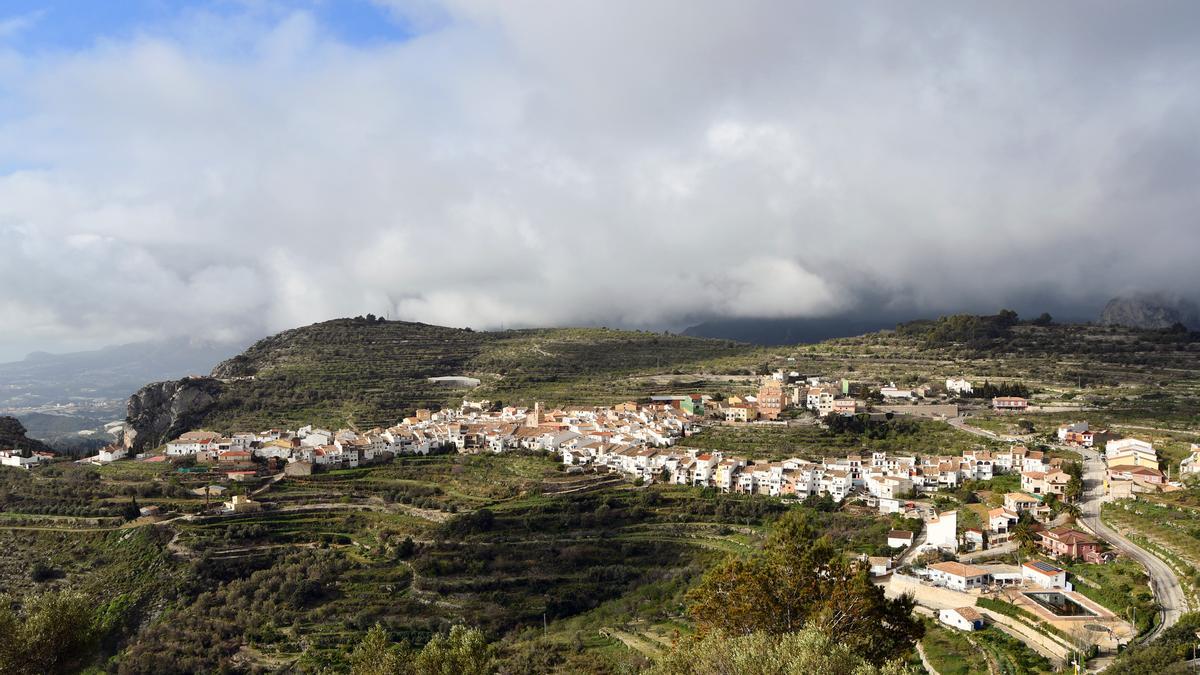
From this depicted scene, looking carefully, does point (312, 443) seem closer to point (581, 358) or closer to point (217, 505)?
point (217, 505)

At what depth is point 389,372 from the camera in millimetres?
73875

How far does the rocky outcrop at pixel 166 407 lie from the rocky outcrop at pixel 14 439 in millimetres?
6096

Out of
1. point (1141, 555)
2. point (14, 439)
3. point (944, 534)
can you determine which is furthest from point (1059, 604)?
point (14, 439)

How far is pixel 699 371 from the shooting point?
77.4 metres

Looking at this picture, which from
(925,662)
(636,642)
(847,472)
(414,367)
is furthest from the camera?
(414,367)

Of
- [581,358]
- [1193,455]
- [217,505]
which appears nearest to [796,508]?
[1193,455]

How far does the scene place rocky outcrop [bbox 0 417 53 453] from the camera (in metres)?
49.7

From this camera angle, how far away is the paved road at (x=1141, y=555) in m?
21.6

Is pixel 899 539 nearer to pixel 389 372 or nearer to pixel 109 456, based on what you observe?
pixel 109 456

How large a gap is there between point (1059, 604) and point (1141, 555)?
5272mm

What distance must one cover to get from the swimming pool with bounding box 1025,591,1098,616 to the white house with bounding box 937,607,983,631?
81.6 inches

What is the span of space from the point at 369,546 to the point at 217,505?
29.7 feet

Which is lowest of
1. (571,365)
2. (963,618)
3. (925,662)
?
(925,662)

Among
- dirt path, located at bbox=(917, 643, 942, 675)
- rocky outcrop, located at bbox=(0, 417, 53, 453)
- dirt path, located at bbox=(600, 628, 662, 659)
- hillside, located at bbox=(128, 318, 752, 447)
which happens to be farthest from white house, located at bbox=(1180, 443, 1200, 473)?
rocky outcrop, located at bbox=(0, 417, 53, 453)
